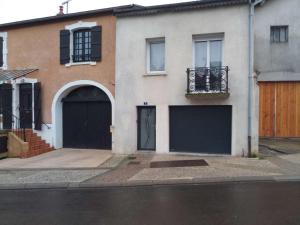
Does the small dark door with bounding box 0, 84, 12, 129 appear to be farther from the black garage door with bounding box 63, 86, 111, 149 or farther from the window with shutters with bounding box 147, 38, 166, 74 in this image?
the window with shutters with bounding box 147, 38, 166, 74

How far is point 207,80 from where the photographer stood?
15156 millimetres

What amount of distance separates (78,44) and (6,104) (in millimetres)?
4674

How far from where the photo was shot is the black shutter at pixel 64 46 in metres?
18.0

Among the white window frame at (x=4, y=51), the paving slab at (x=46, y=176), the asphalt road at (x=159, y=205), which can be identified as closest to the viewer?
the asphalt road at (x=159, y=205)

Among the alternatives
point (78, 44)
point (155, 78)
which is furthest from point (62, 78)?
point (155, 78)

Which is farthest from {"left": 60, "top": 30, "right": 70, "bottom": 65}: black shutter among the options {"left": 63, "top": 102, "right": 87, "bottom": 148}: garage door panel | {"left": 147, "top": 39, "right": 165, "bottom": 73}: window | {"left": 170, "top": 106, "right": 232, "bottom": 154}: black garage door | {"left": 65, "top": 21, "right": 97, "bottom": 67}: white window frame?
{"left": 170, "top": 106, "right": 232, "bottom": 154}: black garage door

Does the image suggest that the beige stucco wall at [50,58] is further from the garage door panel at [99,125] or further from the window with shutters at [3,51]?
the garage door panel at [99,125]

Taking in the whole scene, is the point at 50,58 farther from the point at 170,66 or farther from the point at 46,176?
the point at 46,176

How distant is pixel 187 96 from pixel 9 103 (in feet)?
29.5

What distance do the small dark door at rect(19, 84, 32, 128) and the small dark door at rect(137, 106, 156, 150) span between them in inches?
221

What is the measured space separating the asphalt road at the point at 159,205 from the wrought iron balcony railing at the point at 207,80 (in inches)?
211

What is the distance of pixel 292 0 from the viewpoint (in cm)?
2050

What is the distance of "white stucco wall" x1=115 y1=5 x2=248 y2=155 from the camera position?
14.9 metres

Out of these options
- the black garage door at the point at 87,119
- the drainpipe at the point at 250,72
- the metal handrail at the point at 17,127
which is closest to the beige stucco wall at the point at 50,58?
the black garage door at the point at 87,119
